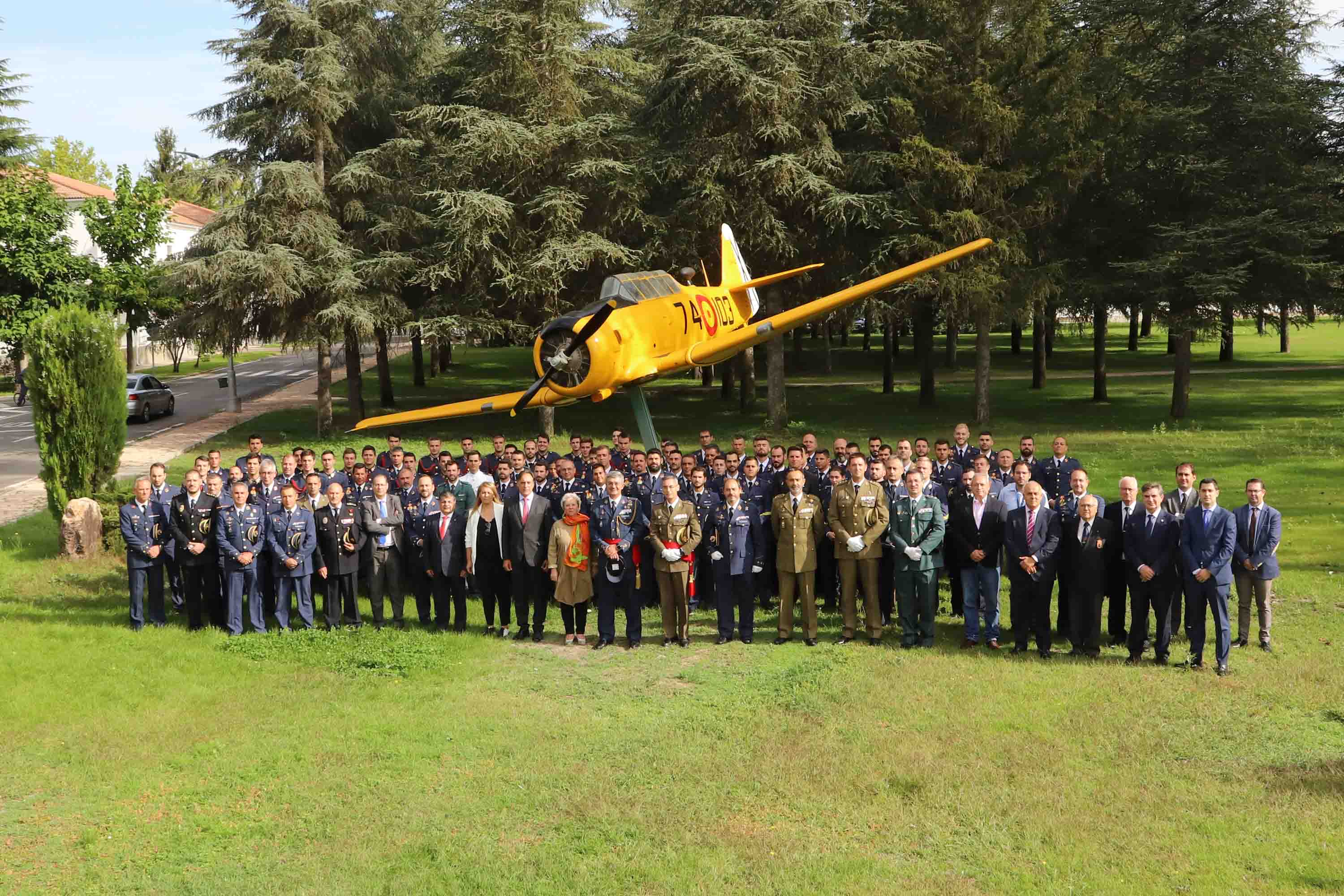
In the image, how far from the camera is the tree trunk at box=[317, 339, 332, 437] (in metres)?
28.9

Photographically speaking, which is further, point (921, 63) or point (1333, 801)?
point (921, 63)

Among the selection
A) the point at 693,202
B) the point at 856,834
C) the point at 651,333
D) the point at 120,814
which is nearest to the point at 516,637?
the point at 120,814

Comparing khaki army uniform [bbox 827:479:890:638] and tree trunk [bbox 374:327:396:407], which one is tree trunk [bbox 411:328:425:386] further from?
khaki army uniform [bbox 827:479:890:638]

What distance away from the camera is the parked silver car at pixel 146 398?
32.8 metres

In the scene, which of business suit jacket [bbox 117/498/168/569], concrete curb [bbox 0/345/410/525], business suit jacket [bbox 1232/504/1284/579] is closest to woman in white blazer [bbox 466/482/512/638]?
business suit jacket [bbox 117/498/168/569]

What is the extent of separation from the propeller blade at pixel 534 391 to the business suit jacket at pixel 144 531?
5.17 m

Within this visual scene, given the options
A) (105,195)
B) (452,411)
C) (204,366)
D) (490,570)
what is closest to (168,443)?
(452,411)

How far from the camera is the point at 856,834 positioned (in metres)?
6.90

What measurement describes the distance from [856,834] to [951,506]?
4803 mm

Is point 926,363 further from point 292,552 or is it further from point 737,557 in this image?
point 292,552

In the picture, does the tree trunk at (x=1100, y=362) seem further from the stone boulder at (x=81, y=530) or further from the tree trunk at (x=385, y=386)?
the stone boulder at (x=81, y=530)

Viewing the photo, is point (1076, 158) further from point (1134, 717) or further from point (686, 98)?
point (1134, 717)

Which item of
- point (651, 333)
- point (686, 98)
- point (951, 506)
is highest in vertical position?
point (686, 98)

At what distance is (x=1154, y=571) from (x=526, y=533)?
601cm
